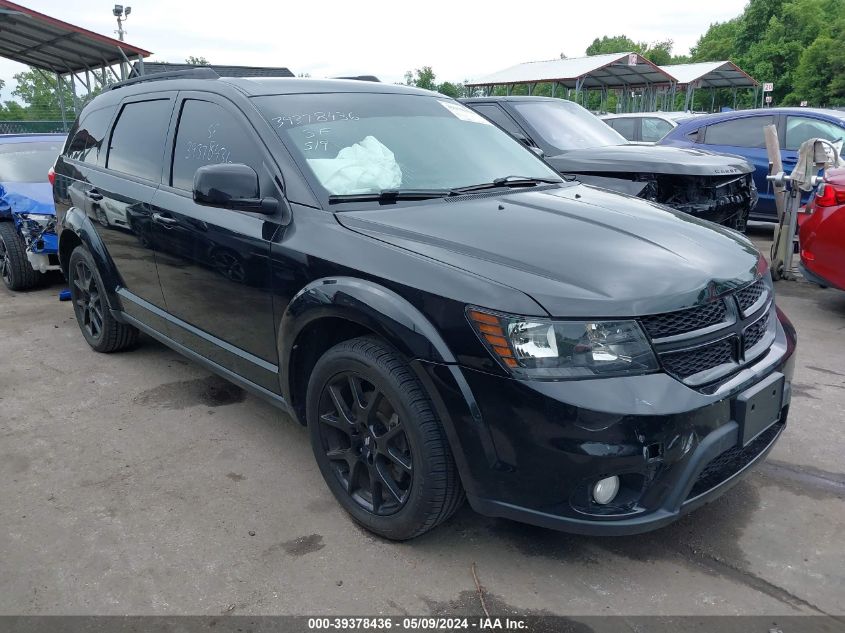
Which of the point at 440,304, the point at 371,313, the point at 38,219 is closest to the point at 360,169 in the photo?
the point at 371,313

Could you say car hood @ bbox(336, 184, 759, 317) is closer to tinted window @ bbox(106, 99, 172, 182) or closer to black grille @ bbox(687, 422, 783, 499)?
black grille @ bbox(687, 422, 783, 499)

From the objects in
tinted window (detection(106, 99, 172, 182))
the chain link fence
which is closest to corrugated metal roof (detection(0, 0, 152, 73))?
the chain link fence

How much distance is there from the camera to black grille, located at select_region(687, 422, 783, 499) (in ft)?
7.73

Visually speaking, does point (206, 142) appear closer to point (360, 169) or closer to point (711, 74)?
point (360, 169)

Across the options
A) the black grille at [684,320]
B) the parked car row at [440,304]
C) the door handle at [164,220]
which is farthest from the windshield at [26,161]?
the black grille at [684,320]

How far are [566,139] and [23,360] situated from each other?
5.17 metres

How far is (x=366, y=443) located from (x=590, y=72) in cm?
2317

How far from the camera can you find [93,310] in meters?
4.92

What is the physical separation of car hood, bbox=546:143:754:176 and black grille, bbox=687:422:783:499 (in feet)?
12.4

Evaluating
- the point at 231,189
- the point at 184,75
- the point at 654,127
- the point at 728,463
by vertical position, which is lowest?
the point at 728,463

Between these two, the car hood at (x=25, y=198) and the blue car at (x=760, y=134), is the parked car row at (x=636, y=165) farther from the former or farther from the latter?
the car hood at (x=25, y=198)

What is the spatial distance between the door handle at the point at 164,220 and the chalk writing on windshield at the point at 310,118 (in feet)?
2.73

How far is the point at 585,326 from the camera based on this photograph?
7.10 ft

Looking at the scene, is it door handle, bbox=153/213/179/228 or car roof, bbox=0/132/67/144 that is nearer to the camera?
door handle, bbox=153/213/179/228
